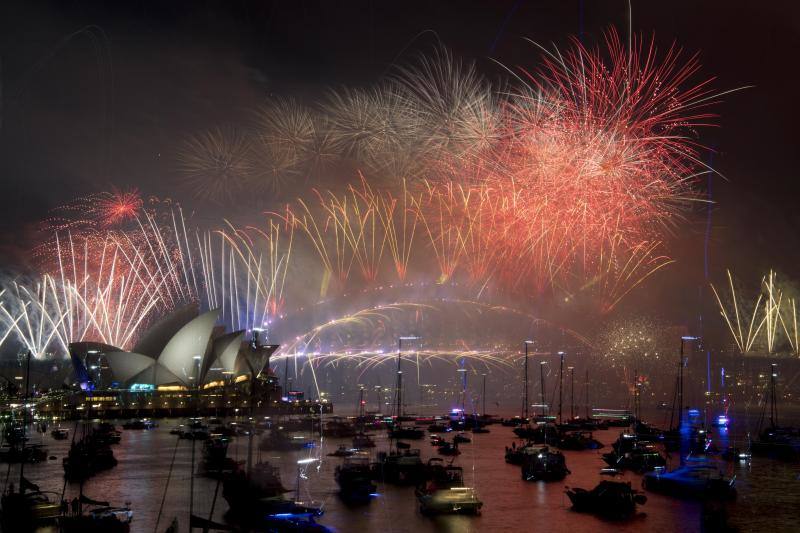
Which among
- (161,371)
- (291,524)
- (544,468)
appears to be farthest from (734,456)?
(161,371)

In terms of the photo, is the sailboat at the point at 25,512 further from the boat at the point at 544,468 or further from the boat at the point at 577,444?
the boat at the point at 577,444

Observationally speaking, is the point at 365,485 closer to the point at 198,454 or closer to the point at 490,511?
the point at 490,511

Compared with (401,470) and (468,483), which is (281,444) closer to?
(401,470)

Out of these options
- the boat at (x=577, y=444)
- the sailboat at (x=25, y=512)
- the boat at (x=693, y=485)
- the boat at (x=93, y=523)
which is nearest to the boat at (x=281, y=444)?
the boat at (x=577, y=444)

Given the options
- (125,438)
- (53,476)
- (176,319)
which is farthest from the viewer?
(176,319)

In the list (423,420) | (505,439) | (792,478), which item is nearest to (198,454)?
(505,439)

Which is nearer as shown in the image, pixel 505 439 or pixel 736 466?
pixel 736 466
